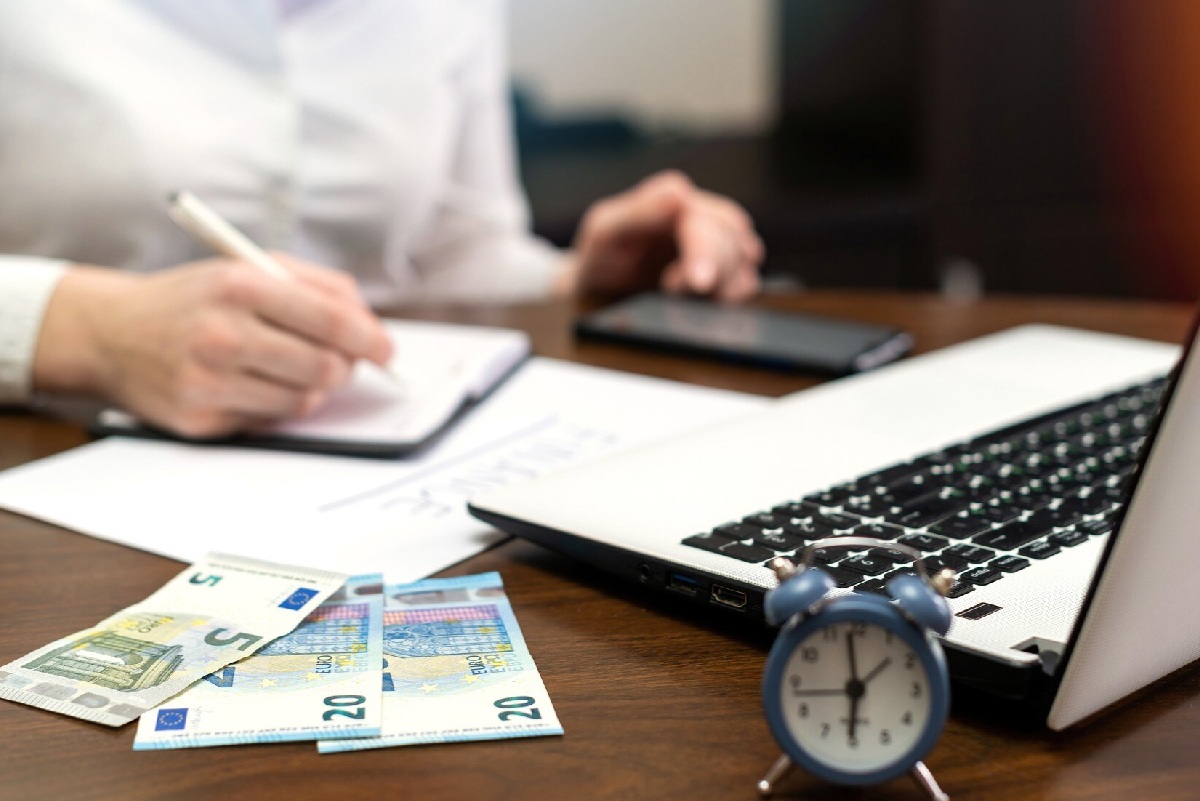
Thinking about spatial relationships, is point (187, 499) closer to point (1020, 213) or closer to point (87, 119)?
point (87, 119)

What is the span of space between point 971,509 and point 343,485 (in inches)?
12.4

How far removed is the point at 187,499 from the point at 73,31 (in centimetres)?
55

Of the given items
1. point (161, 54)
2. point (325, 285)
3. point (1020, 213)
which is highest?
point (161, 54)

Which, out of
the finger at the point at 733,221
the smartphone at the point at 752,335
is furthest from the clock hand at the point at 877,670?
the finger at the point at 733,221

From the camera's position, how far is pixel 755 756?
36 centimetres

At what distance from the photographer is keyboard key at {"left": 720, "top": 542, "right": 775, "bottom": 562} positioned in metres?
0.44

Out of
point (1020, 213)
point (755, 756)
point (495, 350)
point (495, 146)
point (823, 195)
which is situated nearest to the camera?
point (755, 756)

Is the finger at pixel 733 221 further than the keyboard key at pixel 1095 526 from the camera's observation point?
Yes

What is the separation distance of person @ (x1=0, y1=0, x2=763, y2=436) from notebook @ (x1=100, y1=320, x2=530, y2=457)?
0.02 m

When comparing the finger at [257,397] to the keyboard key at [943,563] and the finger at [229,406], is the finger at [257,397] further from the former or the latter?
the keyboard key at [943,563]

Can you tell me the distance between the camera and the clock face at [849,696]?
323mm

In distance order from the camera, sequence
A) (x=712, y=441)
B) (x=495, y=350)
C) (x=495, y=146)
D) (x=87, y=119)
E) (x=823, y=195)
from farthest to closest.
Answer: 1. (x=823, y=195)
2. (x=495, y=146)
3. (x=87, y=119)
4. (x=495, y=350)
5. (x=712, y=441)

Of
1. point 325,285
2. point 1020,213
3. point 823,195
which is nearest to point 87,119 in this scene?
point 325,285

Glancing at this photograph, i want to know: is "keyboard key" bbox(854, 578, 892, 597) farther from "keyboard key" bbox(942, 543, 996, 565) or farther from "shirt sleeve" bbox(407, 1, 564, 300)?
"shirt sleeve" bbox(407, 1, 564, 300)
